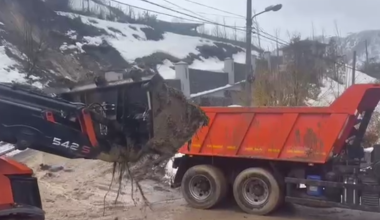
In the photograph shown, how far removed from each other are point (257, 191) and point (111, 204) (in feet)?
9.22

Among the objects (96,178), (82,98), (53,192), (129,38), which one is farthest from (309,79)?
(129,38)

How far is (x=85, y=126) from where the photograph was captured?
4977 millimetres

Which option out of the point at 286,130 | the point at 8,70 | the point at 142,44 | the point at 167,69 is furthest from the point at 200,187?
the point at 142,44

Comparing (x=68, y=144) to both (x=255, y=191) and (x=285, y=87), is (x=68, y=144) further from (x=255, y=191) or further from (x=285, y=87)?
(x=285, y=87)

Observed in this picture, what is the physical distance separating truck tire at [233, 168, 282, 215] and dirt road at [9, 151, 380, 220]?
0.18 meters

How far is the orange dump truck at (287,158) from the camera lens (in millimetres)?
8867

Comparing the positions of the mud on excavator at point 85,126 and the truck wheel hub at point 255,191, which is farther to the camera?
the truck wheel hub at point 255,191

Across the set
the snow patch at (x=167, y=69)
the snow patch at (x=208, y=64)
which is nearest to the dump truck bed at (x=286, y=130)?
the snow patch at (x=167, y=69)

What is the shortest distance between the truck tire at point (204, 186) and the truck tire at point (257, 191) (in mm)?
339

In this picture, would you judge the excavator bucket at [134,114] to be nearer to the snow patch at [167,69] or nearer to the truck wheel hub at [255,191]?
the truck wheel hub at [255,191]

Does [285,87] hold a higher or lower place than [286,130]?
higher

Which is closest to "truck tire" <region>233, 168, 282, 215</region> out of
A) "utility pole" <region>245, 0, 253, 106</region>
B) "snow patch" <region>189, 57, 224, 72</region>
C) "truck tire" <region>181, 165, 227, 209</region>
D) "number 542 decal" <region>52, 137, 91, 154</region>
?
"truck tire" <region>181, 165, 227, 209</region>

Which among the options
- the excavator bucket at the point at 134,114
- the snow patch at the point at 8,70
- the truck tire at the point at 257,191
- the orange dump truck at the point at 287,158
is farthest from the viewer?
the snow patch at the point at 8,70

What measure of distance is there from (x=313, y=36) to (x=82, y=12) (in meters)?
17.3
